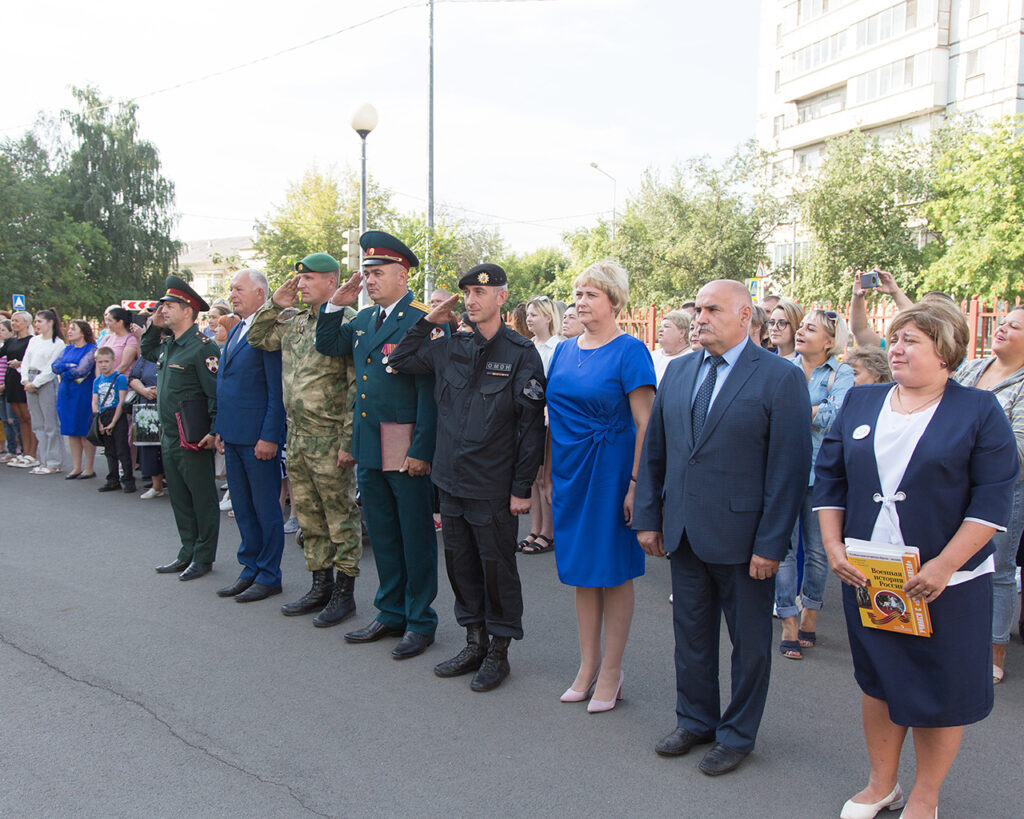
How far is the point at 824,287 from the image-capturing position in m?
28.9

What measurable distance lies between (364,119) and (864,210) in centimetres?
2054

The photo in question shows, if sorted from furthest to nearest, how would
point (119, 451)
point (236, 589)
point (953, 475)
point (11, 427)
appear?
point (11, 427), point (119, 451), point (236, 589), point (953, 475)

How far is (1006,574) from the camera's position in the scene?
4395mm

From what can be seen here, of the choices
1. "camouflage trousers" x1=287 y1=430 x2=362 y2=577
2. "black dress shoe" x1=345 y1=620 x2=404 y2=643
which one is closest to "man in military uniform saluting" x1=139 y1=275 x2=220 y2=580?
"camouflage trousers" x1=287 y1=430 x2=362 y2=577

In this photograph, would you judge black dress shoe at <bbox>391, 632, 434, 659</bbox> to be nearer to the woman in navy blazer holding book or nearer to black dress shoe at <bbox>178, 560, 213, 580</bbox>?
black dress shoe at <bbox>178, 560, 213, 580</bbox>

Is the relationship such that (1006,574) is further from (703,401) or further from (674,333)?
(674,333)

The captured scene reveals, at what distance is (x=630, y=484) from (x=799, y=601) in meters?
2.04

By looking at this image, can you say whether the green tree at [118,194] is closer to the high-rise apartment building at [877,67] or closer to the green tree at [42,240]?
the green tree at [42,240]

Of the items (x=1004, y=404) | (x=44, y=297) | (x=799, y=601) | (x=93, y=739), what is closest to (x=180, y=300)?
(x=93, y=739)

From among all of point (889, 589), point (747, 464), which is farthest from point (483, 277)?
point (889, 589)

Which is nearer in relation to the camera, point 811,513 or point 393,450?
point 393,450

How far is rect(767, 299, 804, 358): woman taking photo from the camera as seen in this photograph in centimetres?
543

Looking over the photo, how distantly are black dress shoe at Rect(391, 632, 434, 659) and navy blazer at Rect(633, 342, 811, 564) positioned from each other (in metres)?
1.94

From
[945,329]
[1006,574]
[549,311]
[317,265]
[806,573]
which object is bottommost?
[806,573]
